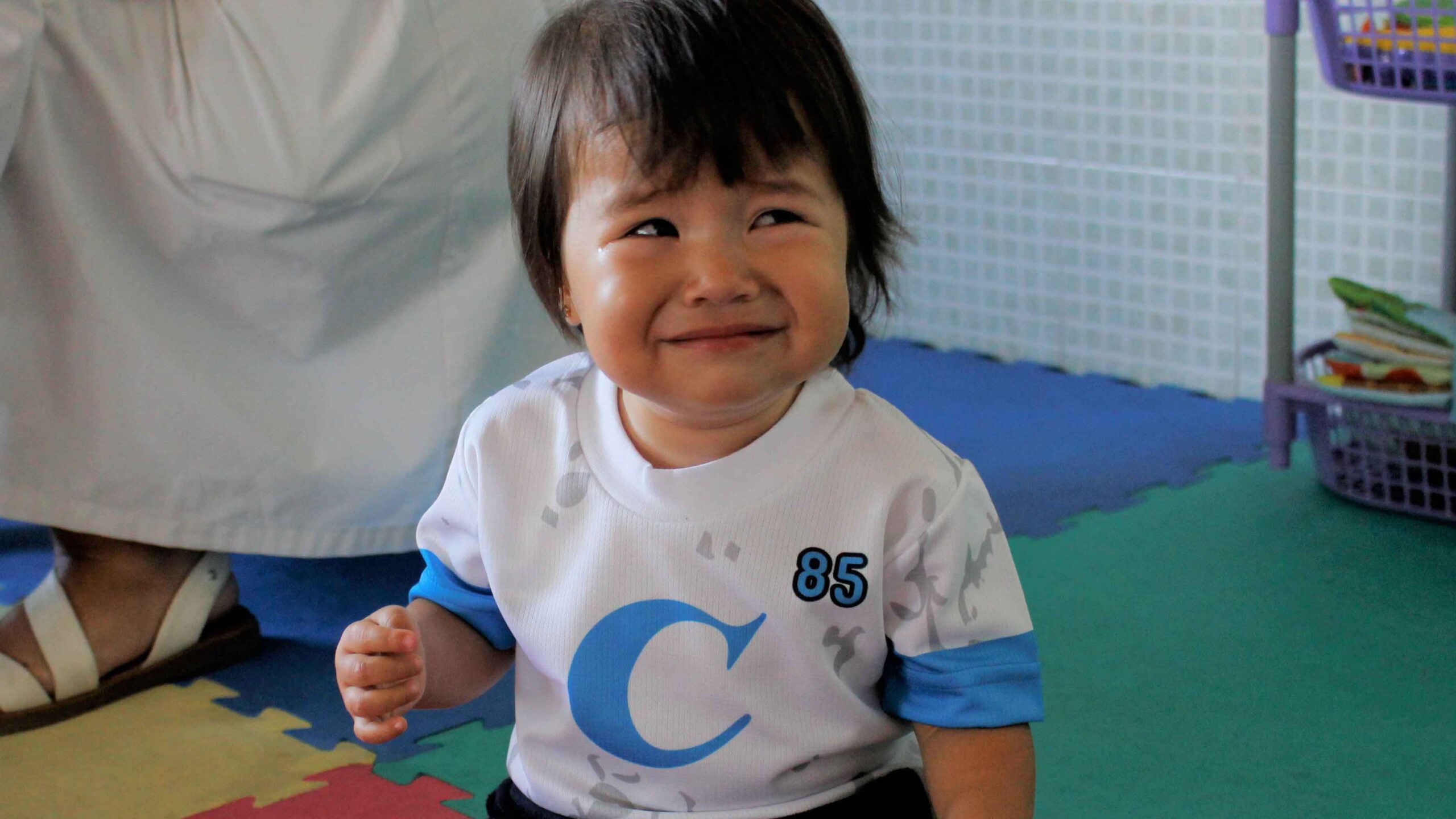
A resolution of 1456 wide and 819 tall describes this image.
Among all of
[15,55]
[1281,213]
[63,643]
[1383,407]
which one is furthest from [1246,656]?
[15,55]

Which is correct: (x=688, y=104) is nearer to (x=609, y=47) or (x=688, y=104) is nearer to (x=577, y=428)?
(x=609, y=47)

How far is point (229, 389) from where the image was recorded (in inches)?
54.6

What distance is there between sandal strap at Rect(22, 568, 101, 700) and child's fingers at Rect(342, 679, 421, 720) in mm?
698

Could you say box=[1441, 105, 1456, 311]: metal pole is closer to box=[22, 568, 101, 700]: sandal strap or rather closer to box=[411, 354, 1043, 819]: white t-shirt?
box=[411, 354, 1043, 819]: white t-shirt

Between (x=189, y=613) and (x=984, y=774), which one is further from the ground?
(x=984, y=774)

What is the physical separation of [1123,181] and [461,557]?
160cm

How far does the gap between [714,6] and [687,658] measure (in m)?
0.32

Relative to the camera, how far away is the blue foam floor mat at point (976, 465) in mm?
1383

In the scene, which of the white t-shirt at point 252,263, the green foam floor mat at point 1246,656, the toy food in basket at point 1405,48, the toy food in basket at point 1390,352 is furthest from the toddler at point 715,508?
the toy food in basket at point 1390,352

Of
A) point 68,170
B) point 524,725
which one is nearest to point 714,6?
point 524,725

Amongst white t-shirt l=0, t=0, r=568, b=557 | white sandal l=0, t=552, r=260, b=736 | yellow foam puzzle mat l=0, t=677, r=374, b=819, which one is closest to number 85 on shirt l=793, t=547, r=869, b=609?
yellow foam puzzle mat l=0, t=677, r=374, b=819

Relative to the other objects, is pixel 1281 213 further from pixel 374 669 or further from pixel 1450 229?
pixel 374 669

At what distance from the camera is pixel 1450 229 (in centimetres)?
184

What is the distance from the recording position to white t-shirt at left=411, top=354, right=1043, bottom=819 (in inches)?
29.8
